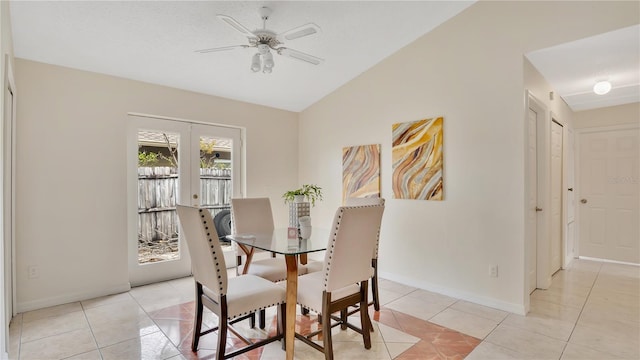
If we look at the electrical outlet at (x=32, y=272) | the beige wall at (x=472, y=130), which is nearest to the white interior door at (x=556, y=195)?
the beige wall at (x=472, y=130)

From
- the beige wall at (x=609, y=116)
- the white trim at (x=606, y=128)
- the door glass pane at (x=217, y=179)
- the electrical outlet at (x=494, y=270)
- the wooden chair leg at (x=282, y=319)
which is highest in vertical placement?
the beige wall at (x=609, y=116)

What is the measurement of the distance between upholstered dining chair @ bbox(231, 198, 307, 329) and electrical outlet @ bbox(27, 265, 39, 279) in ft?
6.32

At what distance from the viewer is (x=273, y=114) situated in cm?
509

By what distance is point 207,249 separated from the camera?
2.06m

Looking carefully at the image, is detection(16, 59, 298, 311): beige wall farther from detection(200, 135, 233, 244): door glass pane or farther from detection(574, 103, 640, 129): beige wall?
detection(574, 103, 640, 129): beige wall

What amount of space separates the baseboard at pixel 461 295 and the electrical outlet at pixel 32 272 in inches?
148

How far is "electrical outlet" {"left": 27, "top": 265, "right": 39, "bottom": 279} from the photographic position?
10.1ft

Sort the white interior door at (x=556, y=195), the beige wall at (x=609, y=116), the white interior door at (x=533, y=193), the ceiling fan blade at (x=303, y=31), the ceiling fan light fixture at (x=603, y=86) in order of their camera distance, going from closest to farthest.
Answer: the ceiling fan blade at (x=303, y=31) < the ceiling fan light fixture at (x=603, y=86) < the white interior door at (x=533, y=193) < the white interior door at (x=556, y=195) < the beige wall at (x=609, y=116)

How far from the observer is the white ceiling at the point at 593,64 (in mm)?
2746

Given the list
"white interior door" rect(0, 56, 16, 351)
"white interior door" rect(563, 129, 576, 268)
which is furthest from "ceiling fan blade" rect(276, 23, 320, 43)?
"white interior door" rect(563, 129, 576, 268)

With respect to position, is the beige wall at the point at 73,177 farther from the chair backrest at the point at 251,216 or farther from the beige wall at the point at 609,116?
the beige wall at the point at 609,116

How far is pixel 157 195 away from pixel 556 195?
5.17m

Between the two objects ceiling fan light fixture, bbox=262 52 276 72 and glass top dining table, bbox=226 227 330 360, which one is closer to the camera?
glass top dining table, bbox=226 227 330 360

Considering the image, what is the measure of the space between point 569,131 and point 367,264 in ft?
14.6
